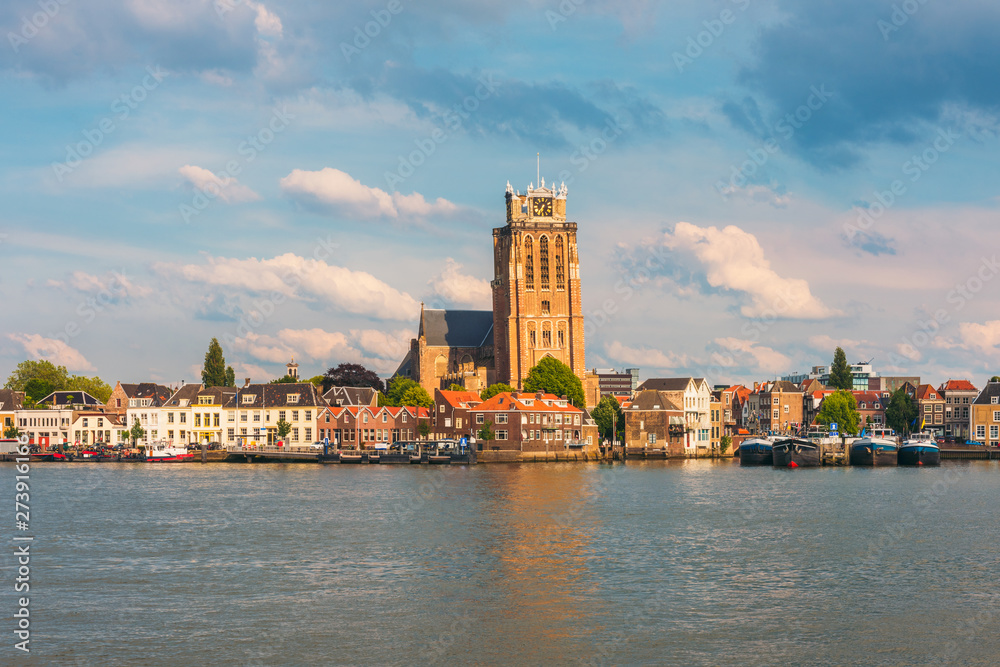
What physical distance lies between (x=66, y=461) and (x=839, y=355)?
131 m

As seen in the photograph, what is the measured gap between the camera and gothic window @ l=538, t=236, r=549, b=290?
535 ft

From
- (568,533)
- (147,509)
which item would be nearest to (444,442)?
(147,509)

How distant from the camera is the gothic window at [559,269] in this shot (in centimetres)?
16312

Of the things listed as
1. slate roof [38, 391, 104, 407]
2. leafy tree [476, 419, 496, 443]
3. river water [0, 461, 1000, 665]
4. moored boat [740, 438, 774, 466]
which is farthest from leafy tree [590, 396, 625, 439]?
slate roof [38, 391, 104, 407]

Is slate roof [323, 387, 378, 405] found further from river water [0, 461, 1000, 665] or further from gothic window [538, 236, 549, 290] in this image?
river water [0, 461, 1000, 665]

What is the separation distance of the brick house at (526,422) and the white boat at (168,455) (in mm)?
34036

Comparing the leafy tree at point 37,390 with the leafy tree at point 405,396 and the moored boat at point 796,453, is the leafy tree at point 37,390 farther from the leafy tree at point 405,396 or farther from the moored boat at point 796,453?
the moored boat at point 796,453

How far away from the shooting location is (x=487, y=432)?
120 metres

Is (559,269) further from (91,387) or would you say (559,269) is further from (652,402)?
(91,387)

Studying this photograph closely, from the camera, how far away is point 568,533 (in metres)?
50.3

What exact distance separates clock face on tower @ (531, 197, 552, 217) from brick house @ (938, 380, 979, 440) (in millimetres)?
66162

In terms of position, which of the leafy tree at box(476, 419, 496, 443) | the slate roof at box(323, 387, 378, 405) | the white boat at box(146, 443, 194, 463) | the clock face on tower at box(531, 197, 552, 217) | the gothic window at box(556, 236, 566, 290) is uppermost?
the clock face on tower at box(531, 197, 552, 217)

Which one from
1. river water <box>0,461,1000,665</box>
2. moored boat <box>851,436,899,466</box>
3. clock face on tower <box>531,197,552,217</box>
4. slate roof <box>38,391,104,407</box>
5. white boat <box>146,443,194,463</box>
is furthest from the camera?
clock face on tower <box>531,197,552,217</box>

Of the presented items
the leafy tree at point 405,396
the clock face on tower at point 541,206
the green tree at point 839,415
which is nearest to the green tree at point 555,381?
the leafy tree at point 405,396
